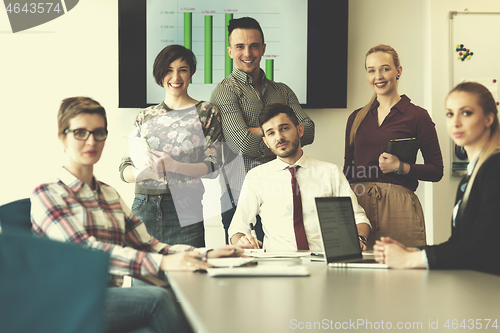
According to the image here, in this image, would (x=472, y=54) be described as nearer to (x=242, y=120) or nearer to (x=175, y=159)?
(x=242, y=120)

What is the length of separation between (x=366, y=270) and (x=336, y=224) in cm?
24

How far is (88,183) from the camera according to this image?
162cm

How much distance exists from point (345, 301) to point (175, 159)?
4.86ft

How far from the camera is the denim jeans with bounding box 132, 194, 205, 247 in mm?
2322

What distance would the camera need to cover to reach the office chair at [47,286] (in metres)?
0.68

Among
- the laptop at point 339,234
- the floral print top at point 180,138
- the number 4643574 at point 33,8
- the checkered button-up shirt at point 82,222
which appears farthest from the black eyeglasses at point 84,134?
the number 4643574 at point 33,8

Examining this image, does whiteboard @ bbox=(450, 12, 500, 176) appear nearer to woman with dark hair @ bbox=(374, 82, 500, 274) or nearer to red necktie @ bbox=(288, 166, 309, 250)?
red necktie @ bbox=(288, 166, 309, 250)

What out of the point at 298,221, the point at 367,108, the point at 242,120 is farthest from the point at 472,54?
the point at 298,221

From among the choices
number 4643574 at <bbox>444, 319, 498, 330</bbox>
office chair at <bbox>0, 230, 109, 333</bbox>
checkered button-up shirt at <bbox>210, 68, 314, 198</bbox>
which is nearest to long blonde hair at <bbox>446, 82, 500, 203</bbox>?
number 4643574 at <bbox>444, 319, 498, 330</bbox>

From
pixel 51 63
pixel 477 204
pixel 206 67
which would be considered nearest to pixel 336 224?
pixel 477 204

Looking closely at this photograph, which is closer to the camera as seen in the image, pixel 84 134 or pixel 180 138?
pixel 84 134

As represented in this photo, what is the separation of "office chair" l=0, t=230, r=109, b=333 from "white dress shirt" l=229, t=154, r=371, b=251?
1561 mm

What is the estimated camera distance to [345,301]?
3.37 ft

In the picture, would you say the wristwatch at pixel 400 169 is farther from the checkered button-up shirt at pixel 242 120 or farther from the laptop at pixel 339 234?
the laptop at pixel 339 234
